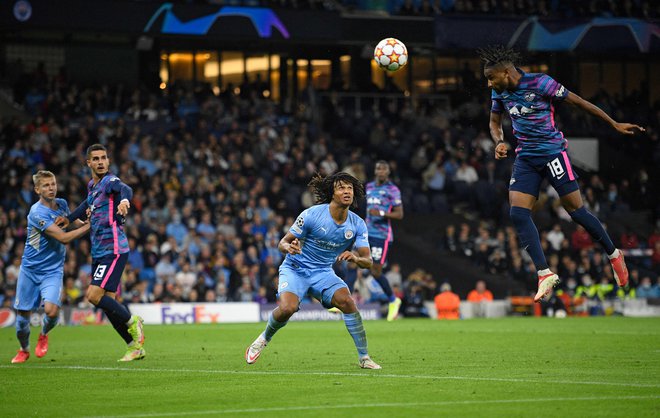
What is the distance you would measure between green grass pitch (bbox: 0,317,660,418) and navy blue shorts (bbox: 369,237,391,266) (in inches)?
113

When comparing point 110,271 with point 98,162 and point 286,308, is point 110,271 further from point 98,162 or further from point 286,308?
point 286,308

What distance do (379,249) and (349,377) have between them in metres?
10.5

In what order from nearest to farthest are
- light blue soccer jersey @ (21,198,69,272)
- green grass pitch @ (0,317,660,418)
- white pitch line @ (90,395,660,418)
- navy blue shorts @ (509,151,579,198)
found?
white pitch line @ (90,395,660,418)
green grass pitch @ (0,317,660,418)
navy blue shorts @ (509,151,579,198)
light blue soccer jersey @ (21,198,69,272)

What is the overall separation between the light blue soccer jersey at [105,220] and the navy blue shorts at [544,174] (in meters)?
5.12

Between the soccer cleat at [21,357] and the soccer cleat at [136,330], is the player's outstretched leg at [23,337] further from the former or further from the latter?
the soccer cleat at [136,330]

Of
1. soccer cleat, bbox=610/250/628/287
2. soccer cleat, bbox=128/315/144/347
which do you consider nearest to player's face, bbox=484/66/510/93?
soccer cleat, bbox=610/250/628/287

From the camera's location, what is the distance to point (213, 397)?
1008cm

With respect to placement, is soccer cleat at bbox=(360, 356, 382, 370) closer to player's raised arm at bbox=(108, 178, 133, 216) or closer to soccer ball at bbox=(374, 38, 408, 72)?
player's raised arm at bbox=(108, 178, 133, 216)

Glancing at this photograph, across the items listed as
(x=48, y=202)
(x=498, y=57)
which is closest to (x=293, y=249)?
(x=498, y=57)

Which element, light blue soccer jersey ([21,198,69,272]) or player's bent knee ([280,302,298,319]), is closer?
player's bent knee ([280,302,298,319])

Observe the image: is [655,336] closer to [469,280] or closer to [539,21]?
[469,280]

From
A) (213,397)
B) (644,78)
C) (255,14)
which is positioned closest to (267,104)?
(255,14)

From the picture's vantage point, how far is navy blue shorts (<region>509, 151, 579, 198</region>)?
41.1 feet

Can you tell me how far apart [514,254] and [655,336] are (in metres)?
14.0
